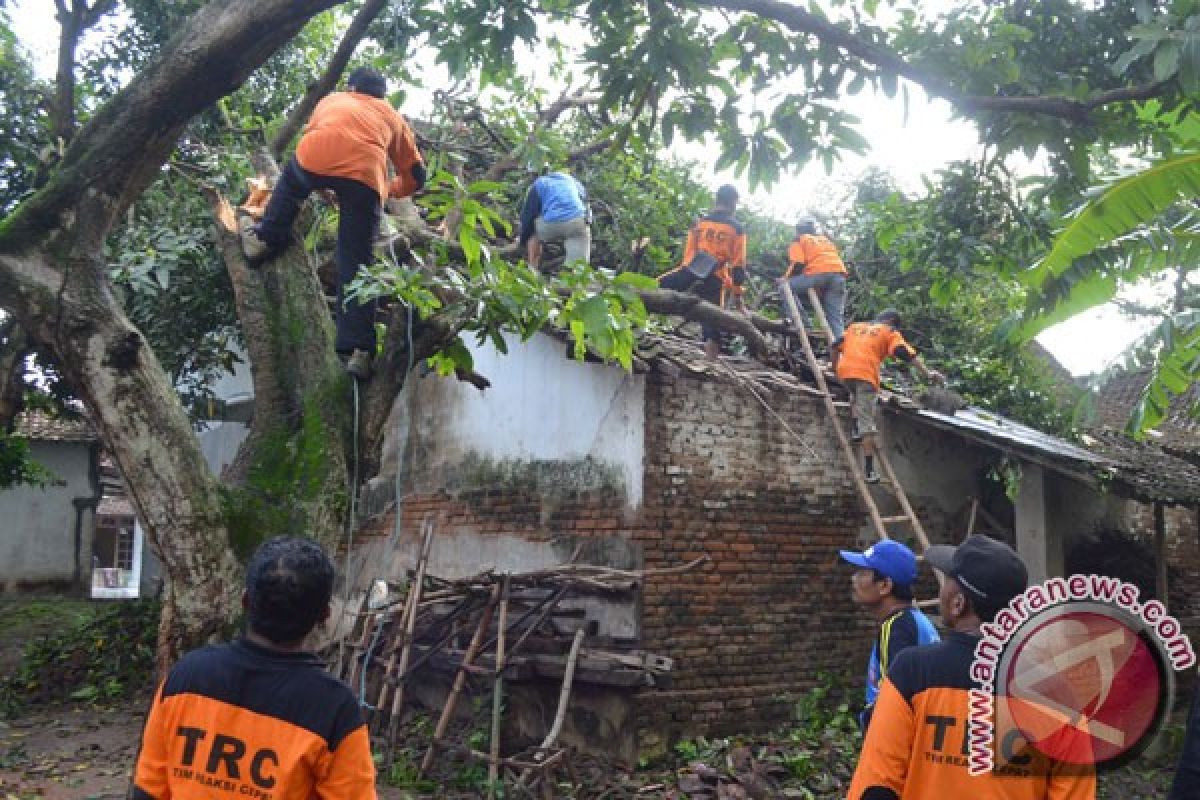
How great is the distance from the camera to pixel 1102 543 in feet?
34.2

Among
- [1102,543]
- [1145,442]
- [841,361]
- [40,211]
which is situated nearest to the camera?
[40,211]

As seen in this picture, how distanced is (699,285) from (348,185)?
513cm

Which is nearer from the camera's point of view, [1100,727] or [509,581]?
[1100,727]

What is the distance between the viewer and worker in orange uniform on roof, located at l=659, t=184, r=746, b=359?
9.11 metres

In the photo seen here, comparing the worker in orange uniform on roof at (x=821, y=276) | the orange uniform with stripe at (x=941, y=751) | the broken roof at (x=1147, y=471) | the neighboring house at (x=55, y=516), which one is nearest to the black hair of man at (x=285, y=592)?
the orange uniform with stripe at (x=941, y=751)

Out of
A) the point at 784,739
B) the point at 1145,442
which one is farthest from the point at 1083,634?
the point at 1145,442

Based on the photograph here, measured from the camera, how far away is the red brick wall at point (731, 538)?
7941 millimetres

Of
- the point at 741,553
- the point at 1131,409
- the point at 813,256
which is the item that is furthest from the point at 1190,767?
the point at 1131,409

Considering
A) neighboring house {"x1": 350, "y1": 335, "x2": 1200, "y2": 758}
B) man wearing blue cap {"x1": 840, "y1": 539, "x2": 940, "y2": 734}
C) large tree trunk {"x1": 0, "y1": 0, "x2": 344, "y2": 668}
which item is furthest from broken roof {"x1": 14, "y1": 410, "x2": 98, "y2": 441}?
man wearing blue cap {"x1": 840, "y1": 539, "x2": 940, "y2": 734}

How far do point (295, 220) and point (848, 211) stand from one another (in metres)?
12.3

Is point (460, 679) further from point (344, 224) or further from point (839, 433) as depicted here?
point (344, 224)

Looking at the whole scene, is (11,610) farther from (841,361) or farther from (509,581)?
(841,361)

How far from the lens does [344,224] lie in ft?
15.4

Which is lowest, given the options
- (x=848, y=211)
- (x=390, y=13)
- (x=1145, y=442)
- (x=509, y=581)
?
(x=509, y=581)
